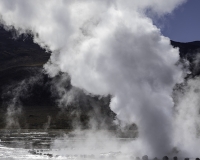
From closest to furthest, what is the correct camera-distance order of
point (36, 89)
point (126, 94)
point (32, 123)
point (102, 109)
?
1. point (126, 94)
2. point (32, 123)
3. point (102, 109)
4. point (36, 89)

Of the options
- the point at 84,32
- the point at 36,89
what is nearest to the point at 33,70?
the point at 36,89

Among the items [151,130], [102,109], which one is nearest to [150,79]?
[151,130]

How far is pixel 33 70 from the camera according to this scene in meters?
189

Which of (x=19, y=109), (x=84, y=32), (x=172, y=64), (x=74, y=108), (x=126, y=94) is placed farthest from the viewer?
(x=19, y=109)

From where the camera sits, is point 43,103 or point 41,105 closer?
point 41,105

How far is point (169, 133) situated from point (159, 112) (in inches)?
80.8

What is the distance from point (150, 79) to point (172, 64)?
12.1ft

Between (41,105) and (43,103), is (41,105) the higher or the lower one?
the lower one

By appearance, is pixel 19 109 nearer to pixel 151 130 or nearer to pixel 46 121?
pixel 46 121

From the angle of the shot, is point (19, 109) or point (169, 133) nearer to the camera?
point (169, 133)

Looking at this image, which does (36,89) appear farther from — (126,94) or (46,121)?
(126,94)

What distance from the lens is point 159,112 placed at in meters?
32.8

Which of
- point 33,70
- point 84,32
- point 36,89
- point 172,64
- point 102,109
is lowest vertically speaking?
point 172,64

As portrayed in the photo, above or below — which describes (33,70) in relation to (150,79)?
above
